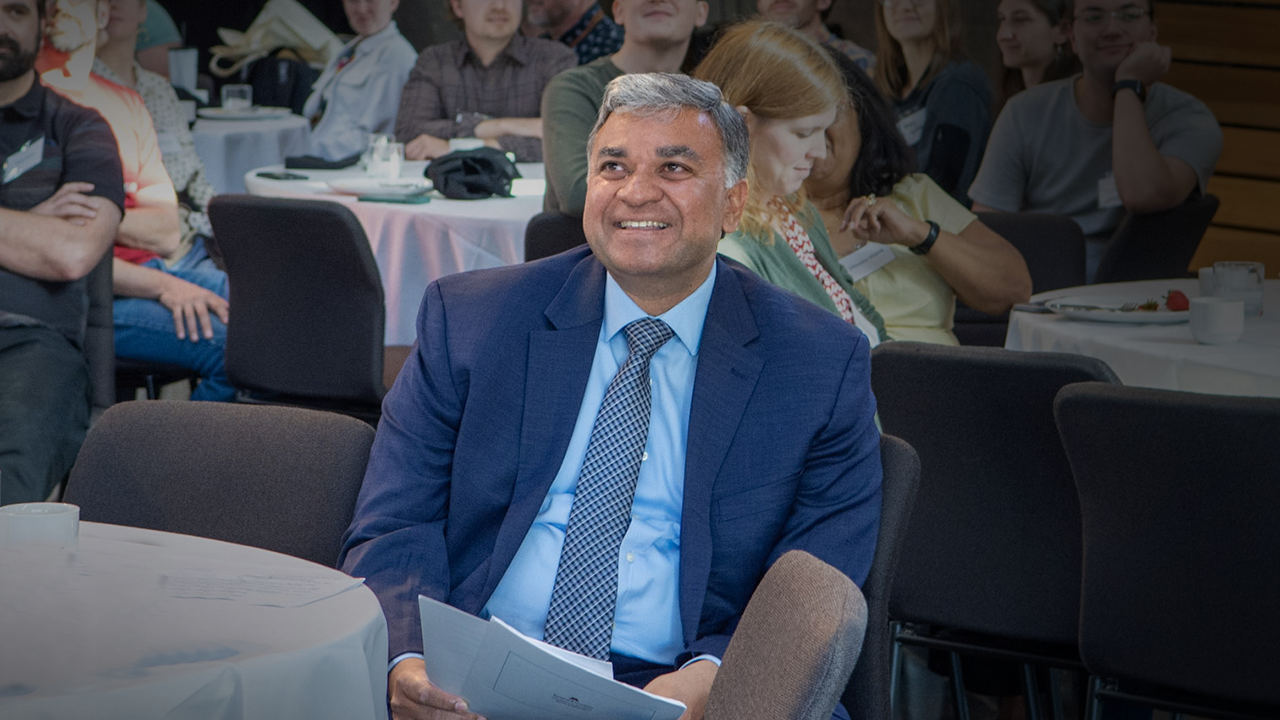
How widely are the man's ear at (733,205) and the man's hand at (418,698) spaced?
2.31ft

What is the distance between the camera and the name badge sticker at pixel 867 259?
296 cm

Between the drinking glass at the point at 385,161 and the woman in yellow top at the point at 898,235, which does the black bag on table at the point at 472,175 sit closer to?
the drinking glass at the point at 385,161

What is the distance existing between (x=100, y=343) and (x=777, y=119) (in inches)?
77.0

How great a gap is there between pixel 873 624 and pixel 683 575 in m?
0.23

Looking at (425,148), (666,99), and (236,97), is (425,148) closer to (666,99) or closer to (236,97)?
(236,97)

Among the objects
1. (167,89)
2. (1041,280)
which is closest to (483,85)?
(167,89)

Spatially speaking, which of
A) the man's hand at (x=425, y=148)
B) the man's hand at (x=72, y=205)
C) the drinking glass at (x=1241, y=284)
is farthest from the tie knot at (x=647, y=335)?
the man's hand at (x=425, y=148)

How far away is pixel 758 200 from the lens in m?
2.32

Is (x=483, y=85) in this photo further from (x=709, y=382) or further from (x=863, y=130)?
(x=709, y=382)

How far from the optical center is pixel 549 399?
1.58 meters

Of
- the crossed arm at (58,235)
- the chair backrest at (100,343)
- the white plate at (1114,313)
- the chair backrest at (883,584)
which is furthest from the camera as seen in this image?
the crossed arm at (58,235)

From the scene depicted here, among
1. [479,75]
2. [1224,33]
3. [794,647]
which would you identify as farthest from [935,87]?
[794,647]

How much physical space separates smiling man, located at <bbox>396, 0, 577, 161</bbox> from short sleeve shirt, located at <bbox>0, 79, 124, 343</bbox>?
1814mm

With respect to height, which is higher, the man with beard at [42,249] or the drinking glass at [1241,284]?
the drinking glass at [1241,284]
